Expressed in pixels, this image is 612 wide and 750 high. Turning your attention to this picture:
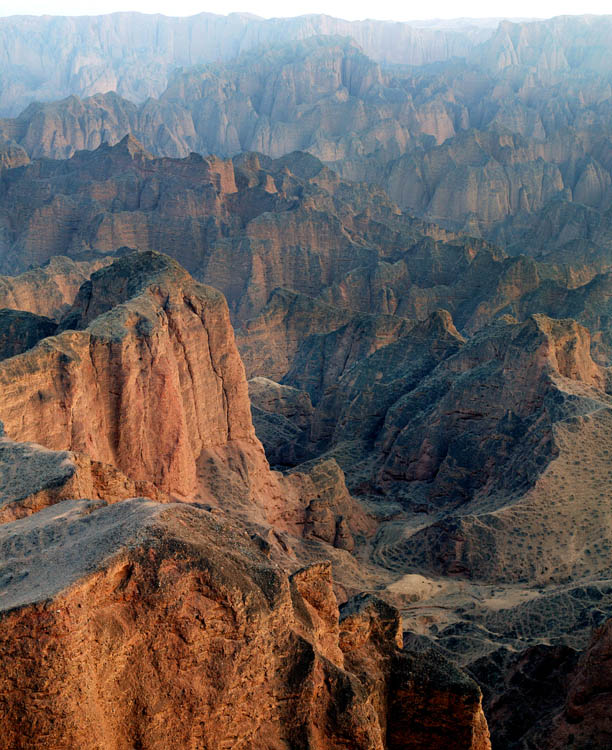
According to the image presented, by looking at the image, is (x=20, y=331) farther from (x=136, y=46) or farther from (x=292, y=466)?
(x=136, y=46)

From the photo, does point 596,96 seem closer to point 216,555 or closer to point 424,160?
point 424,160

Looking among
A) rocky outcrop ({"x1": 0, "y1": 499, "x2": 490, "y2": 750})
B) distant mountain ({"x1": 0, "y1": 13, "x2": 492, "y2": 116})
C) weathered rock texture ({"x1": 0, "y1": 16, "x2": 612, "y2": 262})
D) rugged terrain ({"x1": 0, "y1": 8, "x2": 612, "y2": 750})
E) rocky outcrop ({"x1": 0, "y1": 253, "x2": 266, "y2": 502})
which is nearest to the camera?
rocky outcrop ({"x1": 0, "y1": 499, "x2": 490, "y2": 750})

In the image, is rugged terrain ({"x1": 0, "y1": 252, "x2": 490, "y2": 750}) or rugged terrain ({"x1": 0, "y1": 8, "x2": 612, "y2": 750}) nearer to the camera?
rugged terrain ({"x1": 0, "y1": 252, "x2": 490, "y2": 750})

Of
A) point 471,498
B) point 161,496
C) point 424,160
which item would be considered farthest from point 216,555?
point 424,160

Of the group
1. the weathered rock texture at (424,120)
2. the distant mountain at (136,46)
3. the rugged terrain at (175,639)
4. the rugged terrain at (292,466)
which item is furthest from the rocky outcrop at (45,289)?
the distant mountain at (136,46)

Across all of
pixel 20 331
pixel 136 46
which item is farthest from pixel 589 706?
pixel 136 46

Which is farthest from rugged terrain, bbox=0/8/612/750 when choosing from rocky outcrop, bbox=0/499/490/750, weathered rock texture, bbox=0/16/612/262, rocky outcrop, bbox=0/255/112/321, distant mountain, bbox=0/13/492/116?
distant mountain, bbox=0/13/492/116

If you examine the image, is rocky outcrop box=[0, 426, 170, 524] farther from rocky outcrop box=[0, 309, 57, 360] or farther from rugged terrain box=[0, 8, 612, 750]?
rocky outcrop box=[0, 309, 57, 360]

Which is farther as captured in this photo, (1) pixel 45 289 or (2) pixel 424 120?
(2) pixel 424 120

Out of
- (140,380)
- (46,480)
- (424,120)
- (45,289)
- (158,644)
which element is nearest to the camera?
(158,644)
